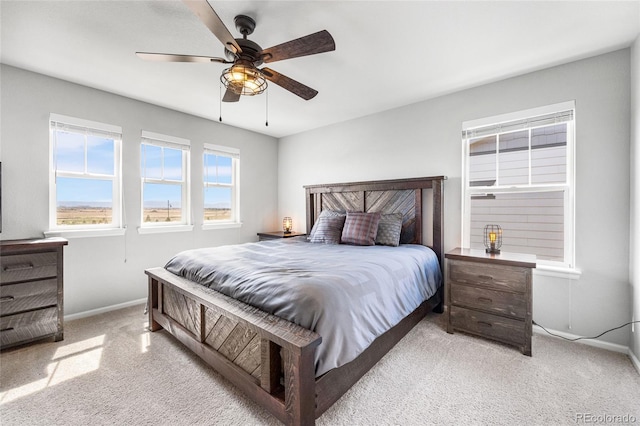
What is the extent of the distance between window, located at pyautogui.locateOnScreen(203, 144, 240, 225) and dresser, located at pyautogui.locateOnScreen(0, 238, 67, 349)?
6.30ft

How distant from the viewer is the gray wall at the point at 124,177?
273 centimetres

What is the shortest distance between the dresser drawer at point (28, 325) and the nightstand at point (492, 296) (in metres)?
3.71

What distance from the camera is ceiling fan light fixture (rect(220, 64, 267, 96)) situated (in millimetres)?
1951

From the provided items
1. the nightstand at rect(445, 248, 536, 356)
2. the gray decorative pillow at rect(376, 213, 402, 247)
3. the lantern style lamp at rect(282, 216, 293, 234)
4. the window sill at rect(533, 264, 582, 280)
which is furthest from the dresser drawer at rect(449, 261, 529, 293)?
the lantern style lamp at rect(282, 216, 293, 234)

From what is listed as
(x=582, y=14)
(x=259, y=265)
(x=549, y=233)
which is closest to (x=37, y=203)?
(x=259, y=265)

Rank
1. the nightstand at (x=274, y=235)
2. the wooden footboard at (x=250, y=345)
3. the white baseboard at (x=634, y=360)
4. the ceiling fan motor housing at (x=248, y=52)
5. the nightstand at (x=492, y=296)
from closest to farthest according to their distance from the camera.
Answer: the wooden footboard at (x=250, y=345) < the ceiling fan motor housing at (x=248, y=52) < the white baseboard at (x=634, y=360) < the nightstand at (x=492, y=296) < the nightstand at (x=274, y=235)

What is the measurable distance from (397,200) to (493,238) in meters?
1.22

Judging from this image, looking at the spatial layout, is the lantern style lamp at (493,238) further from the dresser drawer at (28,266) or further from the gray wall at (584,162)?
the dresser drawer at (28,266)

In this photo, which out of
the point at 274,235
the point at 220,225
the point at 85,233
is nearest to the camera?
the point at 85,233

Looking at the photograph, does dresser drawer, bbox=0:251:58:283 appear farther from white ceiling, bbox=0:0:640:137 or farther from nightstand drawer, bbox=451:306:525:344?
nightstand drawer, bbox=451:306:525:344

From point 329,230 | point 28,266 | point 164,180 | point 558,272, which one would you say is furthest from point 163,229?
point 558,272

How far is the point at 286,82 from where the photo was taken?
225 centimetres

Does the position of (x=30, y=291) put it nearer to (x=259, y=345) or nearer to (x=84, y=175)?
(x=84, y=175)

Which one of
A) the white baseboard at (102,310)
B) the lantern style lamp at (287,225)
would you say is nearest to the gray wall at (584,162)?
the lantern style lamp at (287,225)
